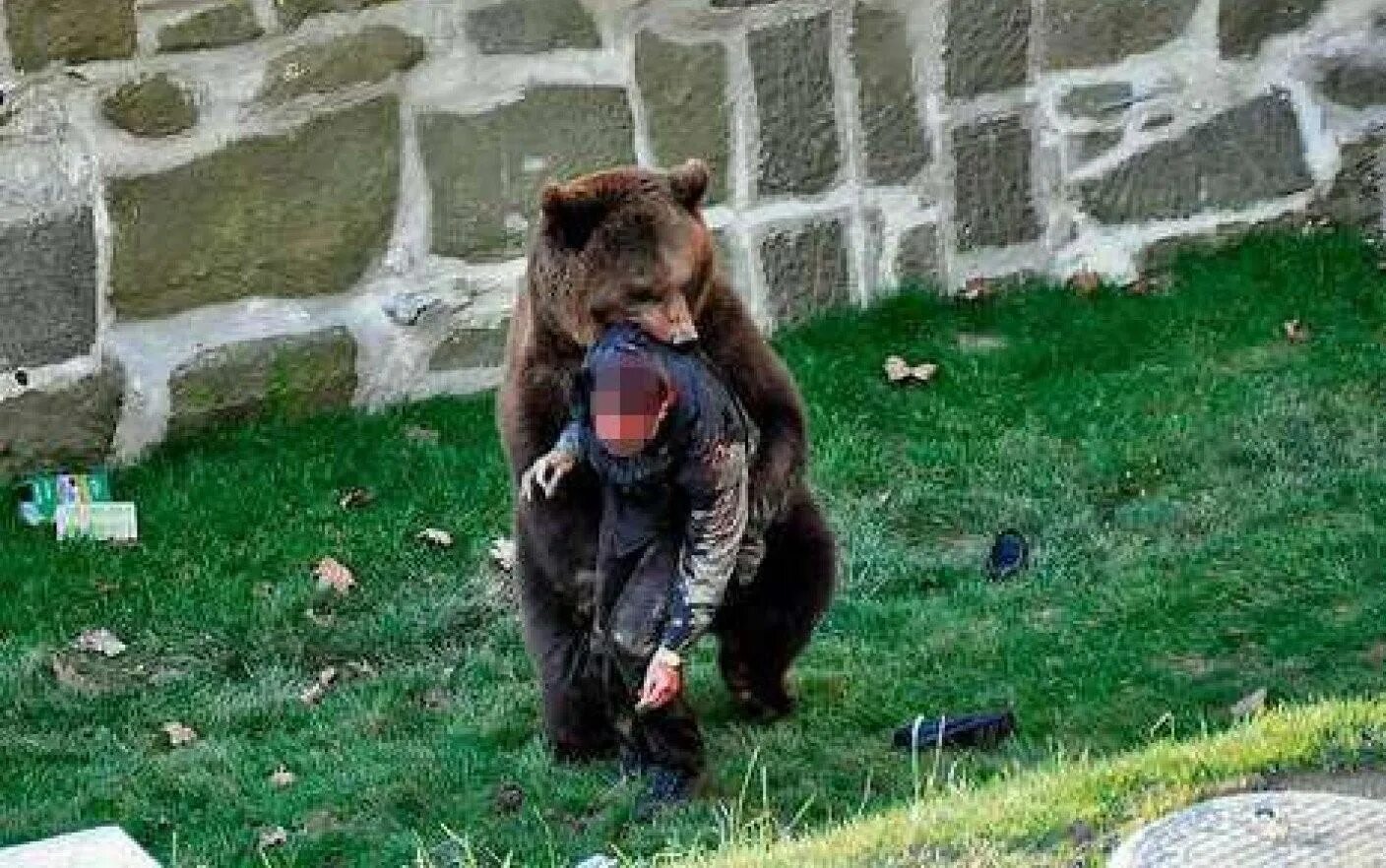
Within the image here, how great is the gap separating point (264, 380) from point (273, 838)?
2.64 meters

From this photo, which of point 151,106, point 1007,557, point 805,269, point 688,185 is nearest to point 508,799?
point 688,185

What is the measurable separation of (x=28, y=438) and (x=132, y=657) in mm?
1156

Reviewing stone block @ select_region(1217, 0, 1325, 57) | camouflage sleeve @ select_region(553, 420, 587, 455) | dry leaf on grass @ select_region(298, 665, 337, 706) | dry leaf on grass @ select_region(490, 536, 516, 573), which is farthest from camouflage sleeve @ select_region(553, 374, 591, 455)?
stone block @ select_region(1217, 0, 1325, 57)

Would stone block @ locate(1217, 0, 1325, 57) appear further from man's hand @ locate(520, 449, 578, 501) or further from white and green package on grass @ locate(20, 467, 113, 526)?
man's hand @ locate(520, 449, 578, 501)

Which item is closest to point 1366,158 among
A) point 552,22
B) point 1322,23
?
point 1322,23

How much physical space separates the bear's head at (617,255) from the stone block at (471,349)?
10.0ft

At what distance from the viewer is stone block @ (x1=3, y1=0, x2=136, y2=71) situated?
314 inches

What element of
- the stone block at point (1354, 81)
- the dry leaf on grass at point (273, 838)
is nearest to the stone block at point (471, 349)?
the dry leaf on grass at point (273, 838)

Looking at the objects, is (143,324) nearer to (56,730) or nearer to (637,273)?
(56,730)

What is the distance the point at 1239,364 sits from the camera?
892 centimetres

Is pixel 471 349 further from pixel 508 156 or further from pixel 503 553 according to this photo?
pixel 503 553

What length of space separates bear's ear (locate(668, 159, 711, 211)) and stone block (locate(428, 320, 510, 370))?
119 inches

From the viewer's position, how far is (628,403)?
5.45 meters

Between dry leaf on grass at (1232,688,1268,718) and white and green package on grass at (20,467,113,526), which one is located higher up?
dry leaf on grass at (1232,688,1268,718)
